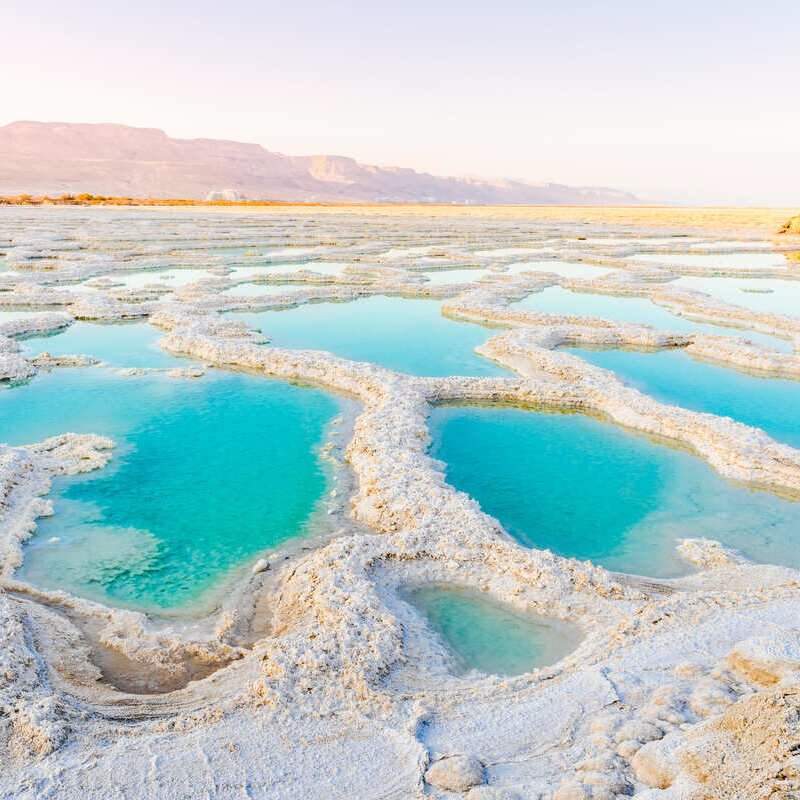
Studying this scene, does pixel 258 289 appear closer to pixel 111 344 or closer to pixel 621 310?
pixel 111 344

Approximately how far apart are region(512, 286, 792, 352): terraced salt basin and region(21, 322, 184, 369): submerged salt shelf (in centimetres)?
1134

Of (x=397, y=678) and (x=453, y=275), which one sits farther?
(x=453, y=275)

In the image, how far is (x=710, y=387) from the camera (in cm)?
1397

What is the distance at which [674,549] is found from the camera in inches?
307

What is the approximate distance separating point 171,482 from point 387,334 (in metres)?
9.68


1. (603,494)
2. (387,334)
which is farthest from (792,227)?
(603,494)

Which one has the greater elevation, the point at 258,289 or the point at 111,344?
the point at 258,289

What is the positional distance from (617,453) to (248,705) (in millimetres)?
7524

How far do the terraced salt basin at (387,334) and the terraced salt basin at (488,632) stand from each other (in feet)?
26.2

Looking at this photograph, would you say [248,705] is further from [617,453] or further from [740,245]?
[740,245]

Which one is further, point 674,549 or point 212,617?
point 674,549

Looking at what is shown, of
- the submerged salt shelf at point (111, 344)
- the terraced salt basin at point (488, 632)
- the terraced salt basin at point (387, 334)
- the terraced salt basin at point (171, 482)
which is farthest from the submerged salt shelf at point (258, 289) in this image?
the terraced salt basin at point (488, 632)

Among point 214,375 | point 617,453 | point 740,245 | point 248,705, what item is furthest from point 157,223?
point 248,705

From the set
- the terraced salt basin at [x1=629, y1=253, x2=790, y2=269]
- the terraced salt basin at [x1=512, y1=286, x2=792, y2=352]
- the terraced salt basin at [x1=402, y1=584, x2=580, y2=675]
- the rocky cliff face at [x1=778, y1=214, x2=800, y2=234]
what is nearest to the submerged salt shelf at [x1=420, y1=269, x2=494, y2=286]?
Result: the terraced salt basin at [x1=512, y1=286, x2=792, y2=352]
